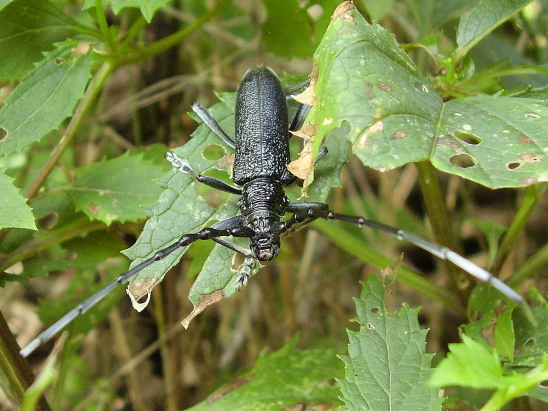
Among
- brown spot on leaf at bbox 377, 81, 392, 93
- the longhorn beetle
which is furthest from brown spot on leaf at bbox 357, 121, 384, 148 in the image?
the longhorn beetle

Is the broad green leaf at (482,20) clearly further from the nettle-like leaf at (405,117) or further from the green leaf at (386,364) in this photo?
the green leaf at (386,364)

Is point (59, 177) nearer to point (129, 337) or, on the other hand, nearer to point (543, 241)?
point (129, 337)

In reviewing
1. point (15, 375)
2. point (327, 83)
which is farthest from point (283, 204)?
point (15, 375)

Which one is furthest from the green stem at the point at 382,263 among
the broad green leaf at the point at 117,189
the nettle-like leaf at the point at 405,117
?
the nettle-like leaf at the point at 405,117

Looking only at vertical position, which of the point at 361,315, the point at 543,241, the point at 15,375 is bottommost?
the point at 543,241

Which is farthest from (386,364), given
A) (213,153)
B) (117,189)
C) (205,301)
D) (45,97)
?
(45,97)

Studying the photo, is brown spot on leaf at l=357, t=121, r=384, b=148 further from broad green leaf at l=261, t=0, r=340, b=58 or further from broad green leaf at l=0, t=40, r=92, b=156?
broad green leaf at l=261, t=0, r=340, b=58
